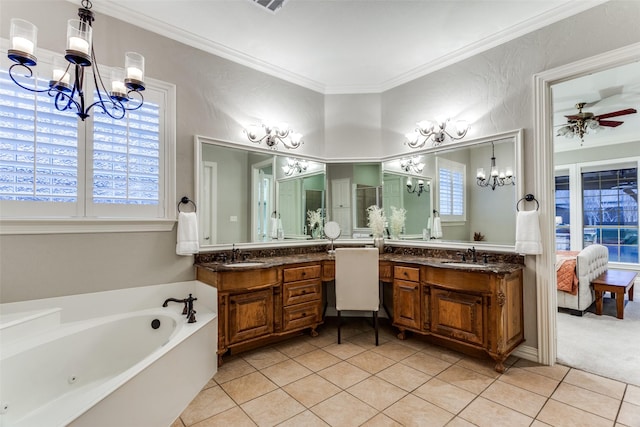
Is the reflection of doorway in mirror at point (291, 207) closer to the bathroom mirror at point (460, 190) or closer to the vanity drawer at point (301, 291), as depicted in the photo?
the vanity drawer at point (301, 291)

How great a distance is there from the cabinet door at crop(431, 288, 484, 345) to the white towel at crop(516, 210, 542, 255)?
58 centimetres

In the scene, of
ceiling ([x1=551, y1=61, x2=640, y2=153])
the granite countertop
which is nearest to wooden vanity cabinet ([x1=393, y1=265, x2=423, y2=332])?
the granite countertop

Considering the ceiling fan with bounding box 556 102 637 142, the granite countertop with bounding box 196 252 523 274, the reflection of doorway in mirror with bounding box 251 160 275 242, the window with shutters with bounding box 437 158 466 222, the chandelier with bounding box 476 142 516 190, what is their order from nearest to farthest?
the granite countertop with bounding box 196 252 523 274, the chandelier with bounding box 476 142 516 190, the window with shutters with bounding box 437 158 466 222, the reflection of doorway in mirror with bounding box 251 160 275 242, the ceiling fan with bounding box 556 102 637 142

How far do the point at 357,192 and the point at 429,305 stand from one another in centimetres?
164

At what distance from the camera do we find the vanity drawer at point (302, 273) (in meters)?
2.95

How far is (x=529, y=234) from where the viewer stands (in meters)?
2.56

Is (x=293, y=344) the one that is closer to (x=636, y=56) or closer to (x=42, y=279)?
(x=42, y=279)

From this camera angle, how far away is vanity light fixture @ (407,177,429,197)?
353cm

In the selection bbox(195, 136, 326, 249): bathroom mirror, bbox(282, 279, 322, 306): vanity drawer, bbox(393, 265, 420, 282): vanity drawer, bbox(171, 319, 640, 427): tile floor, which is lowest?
bbox(171, 319, 640, 427): tile floor

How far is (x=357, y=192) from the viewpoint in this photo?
12.8 ft

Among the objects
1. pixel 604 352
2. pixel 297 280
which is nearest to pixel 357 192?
pixel 297 280

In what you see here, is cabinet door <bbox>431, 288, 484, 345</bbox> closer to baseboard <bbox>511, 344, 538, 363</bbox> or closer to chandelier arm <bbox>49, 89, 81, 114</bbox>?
baseboard <bbox>511, 344, 538, 363</bbox>

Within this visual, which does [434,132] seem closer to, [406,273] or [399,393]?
[406,273]

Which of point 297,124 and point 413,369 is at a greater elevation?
point 297,124
